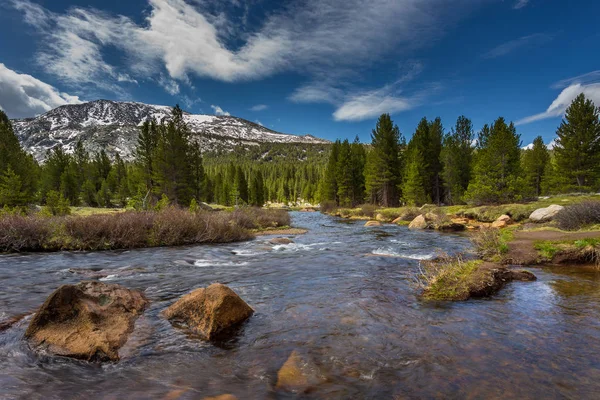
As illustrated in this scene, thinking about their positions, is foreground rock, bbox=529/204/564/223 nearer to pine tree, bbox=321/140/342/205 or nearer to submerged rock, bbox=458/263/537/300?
submerged rock, bbox=458/263/537/300

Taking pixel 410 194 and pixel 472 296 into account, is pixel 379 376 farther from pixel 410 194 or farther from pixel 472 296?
pixel 410 194

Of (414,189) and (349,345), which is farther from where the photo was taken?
(414,189)

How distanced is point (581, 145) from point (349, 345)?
4930 cm

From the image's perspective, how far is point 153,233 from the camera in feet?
61.7

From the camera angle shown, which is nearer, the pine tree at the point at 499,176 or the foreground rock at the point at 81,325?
the foreground rock at the point at 81,325

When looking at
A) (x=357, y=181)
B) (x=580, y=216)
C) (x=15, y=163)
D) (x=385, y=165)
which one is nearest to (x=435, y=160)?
(x=385, y=165)

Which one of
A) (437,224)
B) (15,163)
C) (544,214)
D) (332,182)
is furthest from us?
(332,182)

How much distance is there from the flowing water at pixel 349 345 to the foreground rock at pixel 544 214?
15.0m

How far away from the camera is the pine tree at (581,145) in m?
38.5

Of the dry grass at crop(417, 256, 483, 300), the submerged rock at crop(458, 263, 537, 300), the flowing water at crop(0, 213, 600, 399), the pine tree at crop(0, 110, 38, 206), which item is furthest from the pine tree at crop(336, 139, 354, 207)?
the dry grass at crop(417, 256, 483, 300)

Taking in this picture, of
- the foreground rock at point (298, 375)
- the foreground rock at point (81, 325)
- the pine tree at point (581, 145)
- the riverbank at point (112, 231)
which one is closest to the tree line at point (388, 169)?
the pine tree at point (581, 145)

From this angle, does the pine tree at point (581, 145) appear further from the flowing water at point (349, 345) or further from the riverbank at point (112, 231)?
the riverbank at point (112, 231)

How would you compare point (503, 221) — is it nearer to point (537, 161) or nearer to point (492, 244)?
point (492, 244)

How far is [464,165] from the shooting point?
51156 millimetres
